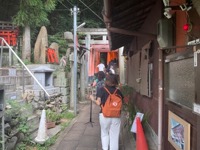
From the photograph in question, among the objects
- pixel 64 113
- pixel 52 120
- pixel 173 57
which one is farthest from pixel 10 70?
pixel 173 57

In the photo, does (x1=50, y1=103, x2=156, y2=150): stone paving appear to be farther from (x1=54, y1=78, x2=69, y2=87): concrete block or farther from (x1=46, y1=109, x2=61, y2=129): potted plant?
(x1=54, y1=78, x2=69, y2=87): concrete block

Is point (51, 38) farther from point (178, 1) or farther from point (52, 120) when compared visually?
point (178, 1)

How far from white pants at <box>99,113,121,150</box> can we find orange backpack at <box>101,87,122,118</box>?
0.58ft

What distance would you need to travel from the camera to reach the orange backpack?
6426 mm

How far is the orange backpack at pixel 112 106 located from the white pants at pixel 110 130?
0.18 m

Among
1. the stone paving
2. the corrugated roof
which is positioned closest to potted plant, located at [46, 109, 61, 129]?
the stone paving

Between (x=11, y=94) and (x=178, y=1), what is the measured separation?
607cm

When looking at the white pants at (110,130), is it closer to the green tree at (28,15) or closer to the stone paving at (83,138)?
the stone paving at (83,138)

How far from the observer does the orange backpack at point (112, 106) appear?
253 inches

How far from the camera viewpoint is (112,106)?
6.45 m

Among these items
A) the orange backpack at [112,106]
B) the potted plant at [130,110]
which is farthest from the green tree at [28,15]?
the orange backpack at [112,106]

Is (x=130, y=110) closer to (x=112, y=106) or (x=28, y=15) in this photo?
(x=112, y=106)

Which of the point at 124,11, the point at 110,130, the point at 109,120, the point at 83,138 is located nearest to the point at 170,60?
the point at 124,11

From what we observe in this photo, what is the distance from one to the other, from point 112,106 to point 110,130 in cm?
65
